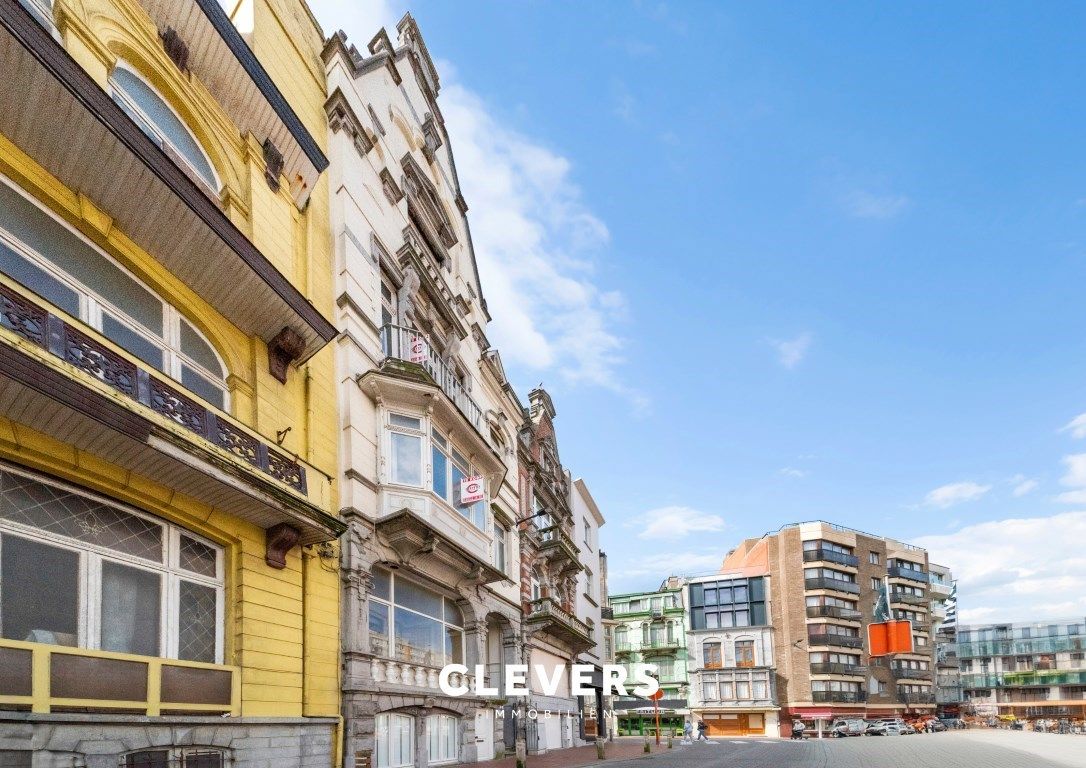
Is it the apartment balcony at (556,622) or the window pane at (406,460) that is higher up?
the window pane at (406,460)

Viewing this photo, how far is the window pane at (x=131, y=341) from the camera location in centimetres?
1189

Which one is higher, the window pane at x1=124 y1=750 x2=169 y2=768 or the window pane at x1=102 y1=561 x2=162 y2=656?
the window pane at x1=102 y1=561 x2=162 y2=656

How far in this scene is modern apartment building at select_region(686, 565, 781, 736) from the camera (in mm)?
67438

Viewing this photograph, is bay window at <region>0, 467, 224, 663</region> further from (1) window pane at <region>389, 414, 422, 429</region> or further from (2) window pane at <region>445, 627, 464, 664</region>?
(2) window pane at <region>445, 627, 464, 664</region>

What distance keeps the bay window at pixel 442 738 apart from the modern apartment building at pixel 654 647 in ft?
163

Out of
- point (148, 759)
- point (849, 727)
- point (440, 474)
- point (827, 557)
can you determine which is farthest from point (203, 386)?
point (827, 557)

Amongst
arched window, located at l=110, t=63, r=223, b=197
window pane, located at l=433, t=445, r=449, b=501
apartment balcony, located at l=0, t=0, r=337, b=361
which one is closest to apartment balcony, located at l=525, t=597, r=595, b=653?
window pane, located at l=433, t=445, r=449, b=501

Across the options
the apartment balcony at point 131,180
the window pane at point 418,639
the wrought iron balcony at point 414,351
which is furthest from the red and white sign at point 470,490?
the apartment balcony at point 131,180

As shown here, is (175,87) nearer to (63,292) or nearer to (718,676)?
(63,292)

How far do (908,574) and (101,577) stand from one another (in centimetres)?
8381

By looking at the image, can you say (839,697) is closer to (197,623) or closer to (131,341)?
(197,623)

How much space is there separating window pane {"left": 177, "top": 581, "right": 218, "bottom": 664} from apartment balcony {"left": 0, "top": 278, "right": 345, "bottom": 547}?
4.13ft

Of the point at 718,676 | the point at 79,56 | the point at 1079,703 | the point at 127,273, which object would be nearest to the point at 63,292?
the point at 127,273

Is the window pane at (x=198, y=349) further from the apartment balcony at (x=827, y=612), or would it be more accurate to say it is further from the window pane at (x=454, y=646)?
the apartment balcony at (x=827, y=612)
